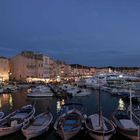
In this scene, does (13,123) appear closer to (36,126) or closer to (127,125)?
(36,126)

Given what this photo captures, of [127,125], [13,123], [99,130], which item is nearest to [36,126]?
[13,123]

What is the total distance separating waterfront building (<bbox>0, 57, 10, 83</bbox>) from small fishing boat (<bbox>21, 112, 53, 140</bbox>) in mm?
69762

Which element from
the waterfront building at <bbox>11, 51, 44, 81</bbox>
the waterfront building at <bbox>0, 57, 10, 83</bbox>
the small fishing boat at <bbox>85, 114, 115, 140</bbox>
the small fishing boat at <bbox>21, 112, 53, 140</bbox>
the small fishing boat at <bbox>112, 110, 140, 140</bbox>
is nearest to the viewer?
the small fishing boat at <bbox>85, 114, 115, 140</bbox>

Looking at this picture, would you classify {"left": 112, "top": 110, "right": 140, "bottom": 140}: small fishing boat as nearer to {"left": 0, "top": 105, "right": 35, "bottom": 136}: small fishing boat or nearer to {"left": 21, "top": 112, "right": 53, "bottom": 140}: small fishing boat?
{"left": 21, "top": 112, "right": 53, "bottom": 140}: small fishing boat

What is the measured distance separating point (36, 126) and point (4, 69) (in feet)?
248

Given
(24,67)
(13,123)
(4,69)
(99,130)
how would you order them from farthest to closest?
(24,67)
(4,69)
(13,123)
(99,130)

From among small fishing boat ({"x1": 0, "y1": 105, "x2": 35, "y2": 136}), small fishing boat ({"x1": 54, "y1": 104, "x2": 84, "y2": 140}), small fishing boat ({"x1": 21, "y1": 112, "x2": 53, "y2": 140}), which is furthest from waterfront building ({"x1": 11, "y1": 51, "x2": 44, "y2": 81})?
small fishing boat ({"x1": 54, "y1": 104, "x2": 84, "y2": 140})

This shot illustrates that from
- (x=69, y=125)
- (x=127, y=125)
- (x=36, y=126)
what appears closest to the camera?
(x=127, y=125)

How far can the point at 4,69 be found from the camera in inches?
3922

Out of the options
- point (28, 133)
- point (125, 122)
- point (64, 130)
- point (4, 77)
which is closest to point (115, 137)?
point (125, 122)

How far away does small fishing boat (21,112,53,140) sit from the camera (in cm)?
2463

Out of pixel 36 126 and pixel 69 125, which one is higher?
pixel 69 125

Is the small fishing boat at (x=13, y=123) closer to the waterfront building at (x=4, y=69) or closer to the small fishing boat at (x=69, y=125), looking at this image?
the small fishing boat at (x=69, y=125)

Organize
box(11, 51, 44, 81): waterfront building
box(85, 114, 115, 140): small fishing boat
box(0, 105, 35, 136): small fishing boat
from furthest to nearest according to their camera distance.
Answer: box(11, 51, 44, 81): waterfront building → box(0, 105, 35, 136): small fishing boat → box(85, 114, 115, 140): small fishing boat
